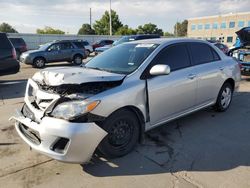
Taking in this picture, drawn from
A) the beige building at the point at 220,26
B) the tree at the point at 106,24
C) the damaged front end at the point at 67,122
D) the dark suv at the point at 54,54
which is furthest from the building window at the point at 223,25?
the damaged front end at the point at 67,122

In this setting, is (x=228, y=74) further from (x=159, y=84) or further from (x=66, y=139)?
(x=66, y=139)

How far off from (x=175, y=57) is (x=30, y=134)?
266 cm

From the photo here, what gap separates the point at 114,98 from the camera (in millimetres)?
3318

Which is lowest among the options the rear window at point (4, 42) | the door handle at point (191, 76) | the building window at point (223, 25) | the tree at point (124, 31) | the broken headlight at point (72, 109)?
the broken headlight at point (72, 109)

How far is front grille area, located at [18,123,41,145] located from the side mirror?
183 centimetres

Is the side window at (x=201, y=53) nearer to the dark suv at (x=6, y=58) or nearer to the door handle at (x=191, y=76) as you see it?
the door handle at (x=191, y=76)

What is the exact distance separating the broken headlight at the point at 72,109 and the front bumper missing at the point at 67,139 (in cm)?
8

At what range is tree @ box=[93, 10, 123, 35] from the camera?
55625 millimetres

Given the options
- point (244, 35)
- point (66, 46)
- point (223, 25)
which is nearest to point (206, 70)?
point (244, 35)

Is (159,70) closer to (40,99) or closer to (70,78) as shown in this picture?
(70,78)

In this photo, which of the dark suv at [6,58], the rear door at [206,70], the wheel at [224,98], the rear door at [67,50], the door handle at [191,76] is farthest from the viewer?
the rear door at [67,50]

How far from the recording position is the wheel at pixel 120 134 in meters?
3.36

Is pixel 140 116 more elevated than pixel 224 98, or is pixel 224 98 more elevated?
pixel 140 116

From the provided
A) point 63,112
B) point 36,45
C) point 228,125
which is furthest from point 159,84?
point 36,45
